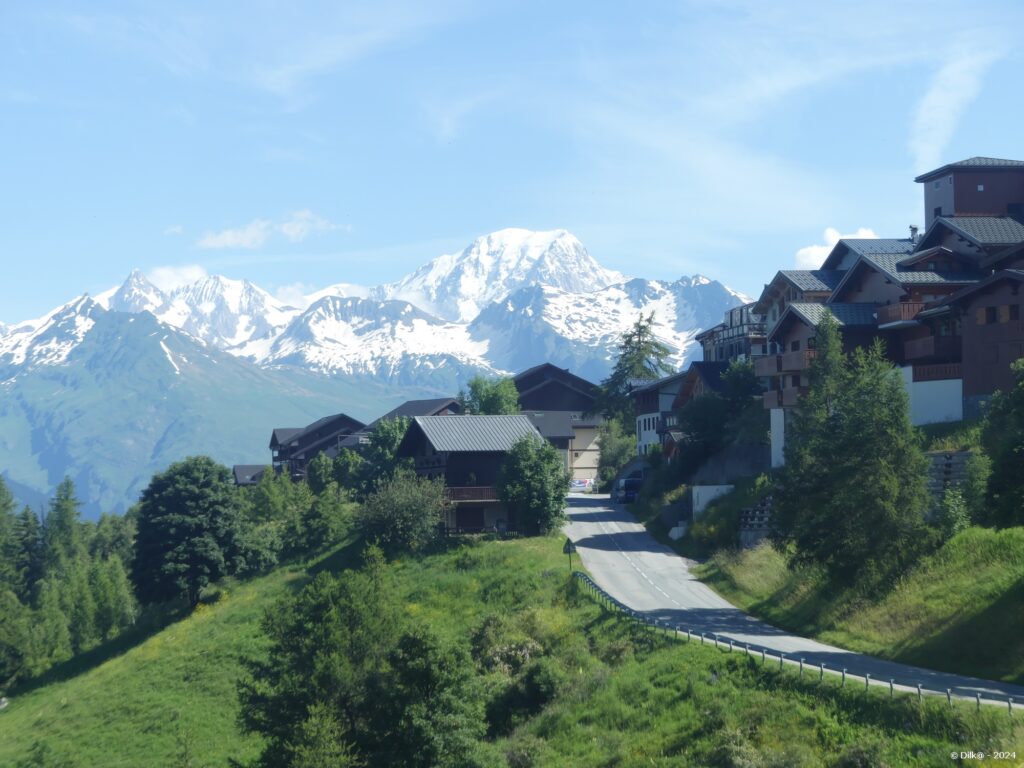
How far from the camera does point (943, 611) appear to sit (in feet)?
113

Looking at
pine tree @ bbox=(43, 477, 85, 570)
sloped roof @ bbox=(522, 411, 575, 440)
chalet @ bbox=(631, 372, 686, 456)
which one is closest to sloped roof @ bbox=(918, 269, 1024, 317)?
chalet @ bbox=(631, 372, 686, 456)

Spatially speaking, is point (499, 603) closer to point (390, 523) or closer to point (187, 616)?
point (390, 523)

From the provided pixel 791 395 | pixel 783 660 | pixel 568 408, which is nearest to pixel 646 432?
pixel 568 408

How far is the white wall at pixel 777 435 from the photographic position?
62812 millimetres

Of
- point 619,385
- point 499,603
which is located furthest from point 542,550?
point 619,385

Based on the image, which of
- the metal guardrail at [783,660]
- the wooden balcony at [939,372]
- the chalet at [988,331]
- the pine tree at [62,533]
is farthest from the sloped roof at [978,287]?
the pine tree at [62,533]

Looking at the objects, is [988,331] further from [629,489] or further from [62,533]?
[62,533]

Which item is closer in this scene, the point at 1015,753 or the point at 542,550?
the point at 1015,753

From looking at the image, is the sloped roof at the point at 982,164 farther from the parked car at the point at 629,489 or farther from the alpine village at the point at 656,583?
the parked car at the point at 629,489

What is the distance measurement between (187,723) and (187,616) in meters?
20.3

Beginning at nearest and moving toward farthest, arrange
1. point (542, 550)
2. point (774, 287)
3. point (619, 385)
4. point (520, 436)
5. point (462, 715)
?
point (462, 715), point (542, 550), point (520, 436), point (774, 287), point (619, 385)

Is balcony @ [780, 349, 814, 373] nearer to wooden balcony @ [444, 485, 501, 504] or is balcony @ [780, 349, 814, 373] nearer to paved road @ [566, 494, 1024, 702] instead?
paved road @ [566, 494, 1024, 702]

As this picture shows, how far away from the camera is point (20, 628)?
80.7m

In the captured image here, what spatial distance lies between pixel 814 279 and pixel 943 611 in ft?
139
